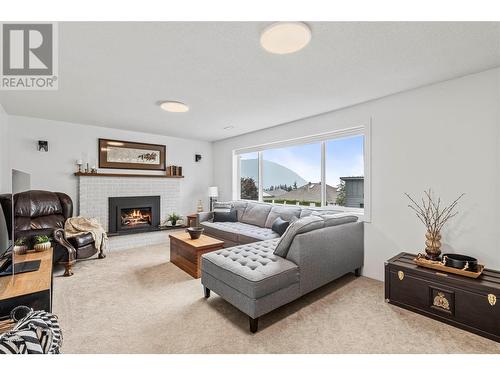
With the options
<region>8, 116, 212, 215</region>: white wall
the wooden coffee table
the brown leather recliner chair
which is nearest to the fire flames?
<region>8, 116, 212, 215</region>: white wall

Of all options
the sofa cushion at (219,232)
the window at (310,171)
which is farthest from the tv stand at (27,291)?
the window at (310,171)

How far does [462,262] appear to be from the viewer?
2021 mm

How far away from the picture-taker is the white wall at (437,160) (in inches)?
86.4

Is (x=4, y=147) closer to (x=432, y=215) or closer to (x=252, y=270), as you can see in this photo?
(x=252, y=270)

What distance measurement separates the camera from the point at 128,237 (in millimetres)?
4398

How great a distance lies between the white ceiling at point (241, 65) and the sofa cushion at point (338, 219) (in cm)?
149

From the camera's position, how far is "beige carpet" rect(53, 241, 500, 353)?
1.70 metres

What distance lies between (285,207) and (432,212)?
2103mm

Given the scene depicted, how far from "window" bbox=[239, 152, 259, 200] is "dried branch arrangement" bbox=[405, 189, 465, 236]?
9.88 feet

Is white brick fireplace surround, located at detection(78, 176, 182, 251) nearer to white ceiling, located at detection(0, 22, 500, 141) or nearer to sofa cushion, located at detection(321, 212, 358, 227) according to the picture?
white ceiling, located at detection(0, 22, 500, 141)

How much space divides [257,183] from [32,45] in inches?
156
